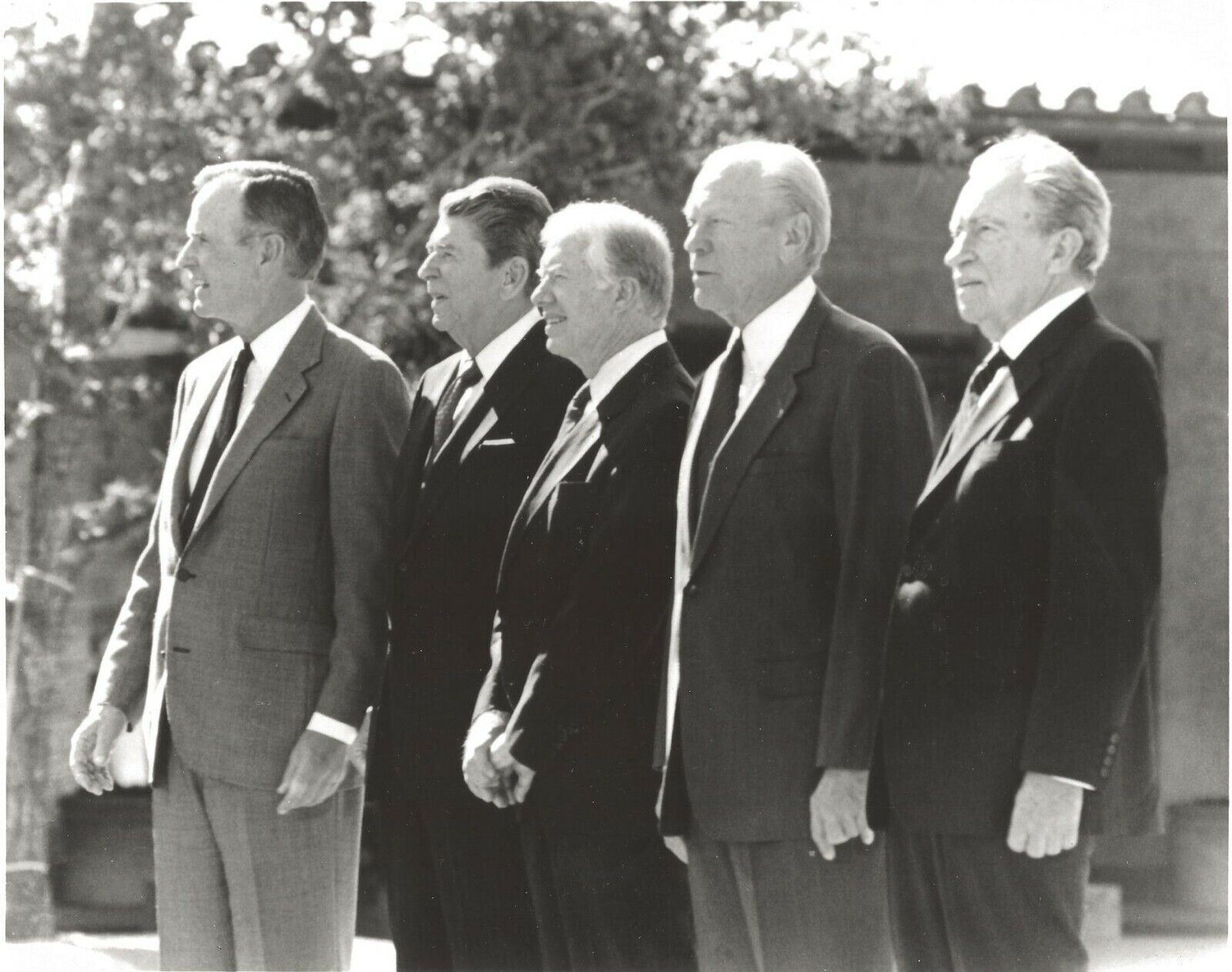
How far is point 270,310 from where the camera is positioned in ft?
12.8

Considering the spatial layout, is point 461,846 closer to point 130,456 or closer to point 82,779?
point 82,779

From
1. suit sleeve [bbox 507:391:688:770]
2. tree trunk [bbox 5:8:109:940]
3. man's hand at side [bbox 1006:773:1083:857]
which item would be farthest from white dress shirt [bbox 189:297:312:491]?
tree trunk [bbox 5:8:109:940]

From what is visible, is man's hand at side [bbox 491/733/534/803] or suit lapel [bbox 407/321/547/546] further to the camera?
suit lapel [bbox 407/321/547/546]

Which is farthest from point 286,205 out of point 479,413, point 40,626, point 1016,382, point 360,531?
point 40,626

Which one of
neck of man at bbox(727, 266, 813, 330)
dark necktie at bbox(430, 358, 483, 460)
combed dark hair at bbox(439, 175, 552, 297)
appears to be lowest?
dark necktie at bbox(430, 358, 483, 460)

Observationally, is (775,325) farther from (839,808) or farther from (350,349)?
(350,349)

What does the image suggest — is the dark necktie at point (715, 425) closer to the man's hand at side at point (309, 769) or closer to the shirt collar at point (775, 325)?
the shirt collar at point (775, 325)

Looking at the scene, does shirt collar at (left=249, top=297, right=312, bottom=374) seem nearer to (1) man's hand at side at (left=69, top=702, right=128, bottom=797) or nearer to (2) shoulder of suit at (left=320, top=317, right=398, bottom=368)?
(2) shoulder of suit at (left=320, top=317, right=398, bottom=368)

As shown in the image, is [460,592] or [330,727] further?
[460,592]

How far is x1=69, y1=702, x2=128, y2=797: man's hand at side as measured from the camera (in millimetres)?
3912

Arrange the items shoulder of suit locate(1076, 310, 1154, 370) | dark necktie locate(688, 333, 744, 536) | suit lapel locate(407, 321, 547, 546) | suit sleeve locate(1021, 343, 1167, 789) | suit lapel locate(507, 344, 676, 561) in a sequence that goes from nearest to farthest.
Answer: suit sleeve locate(1021, 343, 1167, 789) → shoulder of suit locate(1076, 310, 1154, 370) → dark necktie locate(688, 333, 744, 536) → suit lapel locate(507, 344, 676, 561) → suit lapel locate(407, 321, 547, 546)

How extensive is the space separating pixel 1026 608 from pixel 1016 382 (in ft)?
1.17

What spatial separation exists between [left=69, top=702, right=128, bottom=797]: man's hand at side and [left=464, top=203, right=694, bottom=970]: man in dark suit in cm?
86

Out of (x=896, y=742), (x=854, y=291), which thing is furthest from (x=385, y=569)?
(x=854, y=291)
